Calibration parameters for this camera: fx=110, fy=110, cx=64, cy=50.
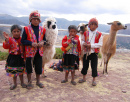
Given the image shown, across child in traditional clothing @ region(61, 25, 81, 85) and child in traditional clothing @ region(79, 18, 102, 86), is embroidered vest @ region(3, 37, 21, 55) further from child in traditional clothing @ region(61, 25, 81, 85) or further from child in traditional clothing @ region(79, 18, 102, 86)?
child in traditional clothing @ region(79, 18, 102, 86)

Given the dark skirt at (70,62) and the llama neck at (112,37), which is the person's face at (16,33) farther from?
the llama neck at (112,37)

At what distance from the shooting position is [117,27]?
3.85 metres

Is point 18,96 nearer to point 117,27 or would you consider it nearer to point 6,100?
point 6,100

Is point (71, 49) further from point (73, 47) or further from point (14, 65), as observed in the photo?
point (14, 65)

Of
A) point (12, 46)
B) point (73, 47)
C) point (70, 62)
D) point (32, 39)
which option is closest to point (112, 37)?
point (73, 47)

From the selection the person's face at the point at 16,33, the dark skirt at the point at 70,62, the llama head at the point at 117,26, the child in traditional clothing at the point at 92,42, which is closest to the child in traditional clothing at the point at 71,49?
the dark skirt at the point at 70,62

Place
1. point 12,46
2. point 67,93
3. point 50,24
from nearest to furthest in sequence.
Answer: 1. point 12,46
2. point 67,93
3. point 50,24

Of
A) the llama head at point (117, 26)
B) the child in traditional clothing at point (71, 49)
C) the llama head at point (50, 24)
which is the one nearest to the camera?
the child in traditional clothing at point (71, 49)

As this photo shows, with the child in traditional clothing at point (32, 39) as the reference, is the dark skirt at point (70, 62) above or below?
below

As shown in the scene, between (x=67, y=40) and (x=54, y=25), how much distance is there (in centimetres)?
61

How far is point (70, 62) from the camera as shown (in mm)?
2971

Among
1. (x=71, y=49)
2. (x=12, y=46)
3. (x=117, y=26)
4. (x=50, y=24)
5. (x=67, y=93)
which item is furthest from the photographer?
(x=117, y=26)

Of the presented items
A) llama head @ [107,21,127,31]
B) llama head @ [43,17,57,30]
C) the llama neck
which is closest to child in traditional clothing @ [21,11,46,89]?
llama head @ [43,17,57,30]

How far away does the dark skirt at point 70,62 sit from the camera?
2.94 meters
